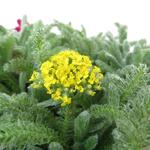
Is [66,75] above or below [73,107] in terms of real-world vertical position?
above

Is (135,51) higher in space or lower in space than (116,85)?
higher

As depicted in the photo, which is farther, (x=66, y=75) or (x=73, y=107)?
(x=73, y=107)

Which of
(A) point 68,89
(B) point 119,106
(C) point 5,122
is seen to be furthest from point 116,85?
(C) point 5,122

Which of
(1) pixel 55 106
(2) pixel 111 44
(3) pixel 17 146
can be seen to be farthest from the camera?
(2) pixel 111 44

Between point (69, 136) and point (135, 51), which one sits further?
point (135, 51)

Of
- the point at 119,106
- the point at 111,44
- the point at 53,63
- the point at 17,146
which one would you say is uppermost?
the point at 111,44

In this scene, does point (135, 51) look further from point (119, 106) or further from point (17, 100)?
point (17, 100)

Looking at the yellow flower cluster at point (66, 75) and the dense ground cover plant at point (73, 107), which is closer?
the dense ground cover plant at point (73, 107)

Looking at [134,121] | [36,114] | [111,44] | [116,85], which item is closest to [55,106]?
[36,114]

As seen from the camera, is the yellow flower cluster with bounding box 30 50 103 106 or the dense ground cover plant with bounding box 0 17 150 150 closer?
the dense ground cover plant with bounding box 0 17 150 150

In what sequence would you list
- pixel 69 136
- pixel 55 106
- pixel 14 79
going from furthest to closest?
1. pixel 14 79
2. pixel 55 106
3. pixel 69 136
